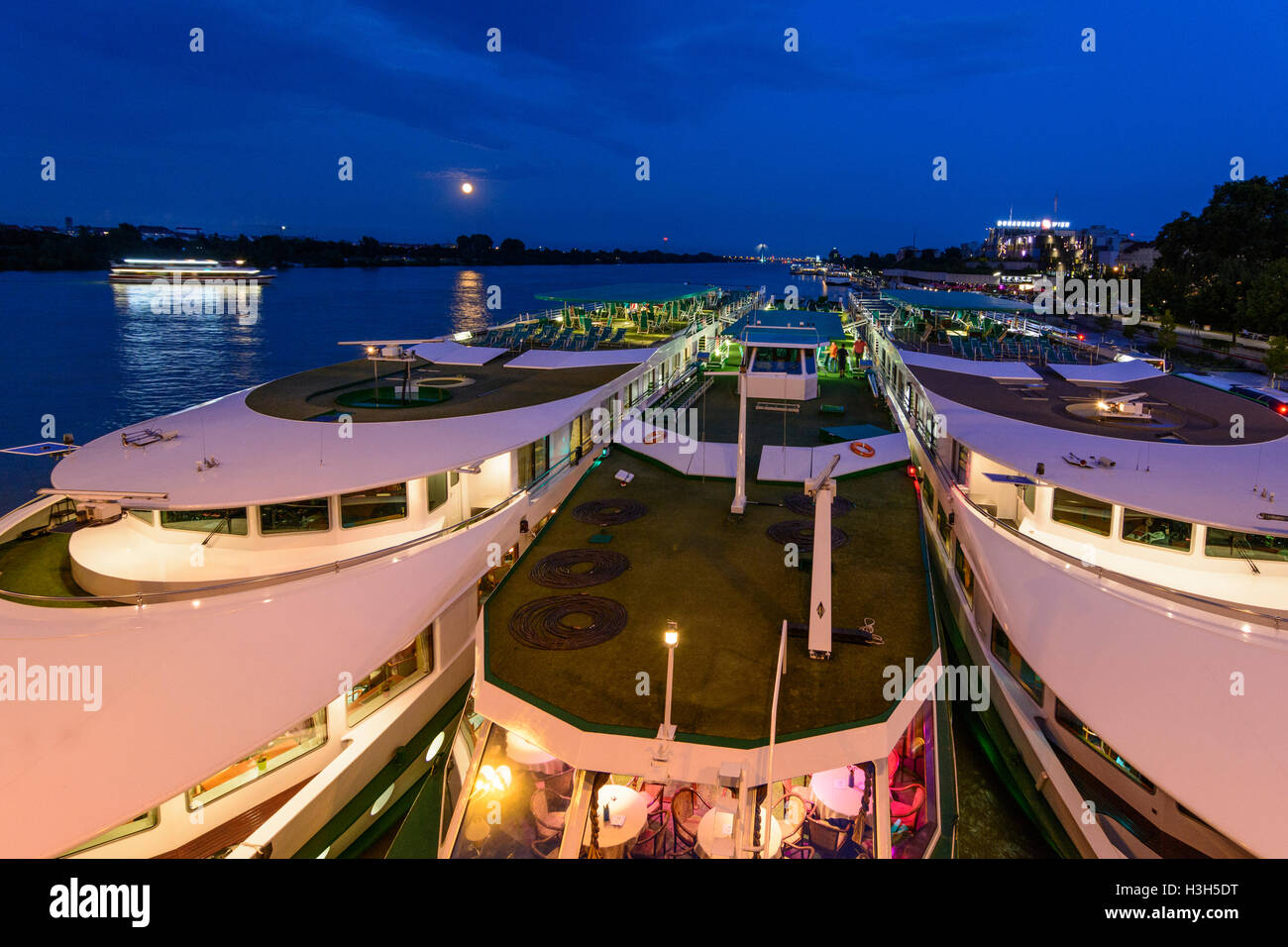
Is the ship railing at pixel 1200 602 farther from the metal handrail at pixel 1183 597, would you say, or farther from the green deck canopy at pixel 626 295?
the green deck canopy at pixel 626 295

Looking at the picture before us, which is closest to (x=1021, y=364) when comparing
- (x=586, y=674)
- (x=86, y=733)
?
(x=586, y=674)

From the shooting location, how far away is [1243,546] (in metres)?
11.6

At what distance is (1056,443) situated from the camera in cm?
1526

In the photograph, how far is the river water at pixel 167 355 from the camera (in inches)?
497

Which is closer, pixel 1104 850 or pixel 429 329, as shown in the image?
pixel 1104 850

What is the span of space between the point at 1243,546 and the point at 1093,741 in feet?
14.6

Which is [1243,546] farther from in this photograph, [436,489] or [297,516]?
[297,516]

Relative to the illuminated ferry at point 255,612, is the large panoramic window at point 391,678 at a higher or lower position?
lower

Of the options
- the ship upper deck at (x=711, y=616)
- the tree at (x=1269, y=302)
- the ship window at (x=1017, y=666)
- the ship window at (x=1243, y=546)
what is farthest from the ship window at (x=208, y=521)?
the tree at (x=1269, y=302)

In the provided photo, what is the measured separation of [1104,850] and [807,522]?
24.1 feet

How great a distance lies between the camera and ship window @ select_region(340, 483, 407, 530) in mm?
12703

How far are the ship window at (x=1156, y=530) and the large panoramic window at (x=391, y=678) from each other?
11814 millimetres
